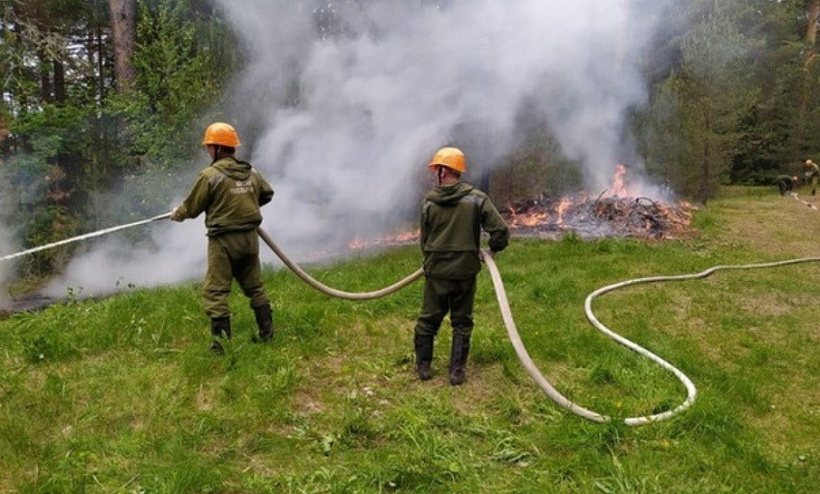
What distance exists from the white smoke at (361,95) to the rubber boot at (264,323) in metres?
6.63

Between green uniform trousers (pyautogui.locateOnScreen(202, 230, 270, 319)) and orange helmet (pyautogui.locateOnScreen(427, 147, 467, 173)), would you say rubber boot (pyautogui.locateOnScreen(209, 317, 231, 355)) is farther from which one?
orange helmet (pyautogui.locateOnScreen(427, 147, 467, 173))

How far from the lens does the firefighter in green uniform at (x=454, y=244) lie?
443cm

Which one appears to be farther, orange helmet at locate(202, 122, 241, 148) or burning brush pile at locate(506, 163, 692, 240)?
burning brush pile at locate(506, 163, 692, 240)

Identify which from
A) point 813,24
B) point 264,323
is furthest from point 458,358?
point 813,24

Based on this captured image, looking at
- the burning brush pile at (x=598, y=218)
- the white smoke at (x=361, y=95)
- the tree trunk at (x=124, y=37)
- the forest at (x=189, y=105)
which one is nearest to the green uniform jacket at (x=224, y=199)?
the white smoke at (x=361, y=95)

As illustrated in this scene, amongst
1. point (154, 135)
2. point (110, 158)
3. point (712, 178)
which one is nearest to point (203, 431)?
point (154, 135)

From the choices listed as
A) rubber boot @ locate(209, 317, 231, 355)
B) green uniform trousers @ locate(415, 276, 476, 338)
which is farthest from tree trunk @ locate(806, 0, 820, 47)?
rubber boot @ locate(209, 317, 231, 355)

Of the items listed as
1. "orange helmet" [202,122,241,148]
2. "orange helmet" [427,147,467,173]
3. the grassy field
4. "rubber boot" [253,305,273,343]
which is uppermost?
"orange helmet" [202,122,241,148]

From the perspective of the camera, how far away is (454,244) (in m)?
4.42

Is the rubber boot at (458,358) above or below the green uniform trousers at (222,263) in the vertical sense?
below

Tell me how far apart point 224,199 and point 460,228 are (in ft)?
6.46

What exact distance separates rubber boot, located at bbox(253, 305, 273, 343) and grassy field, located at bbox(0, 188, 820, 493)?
0.47 feet

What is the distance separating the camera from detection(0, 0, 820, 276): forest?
1170 cm

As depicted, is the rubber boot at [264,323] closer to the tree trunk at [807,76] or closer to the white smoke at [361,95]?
the white smoke at [361,95]
